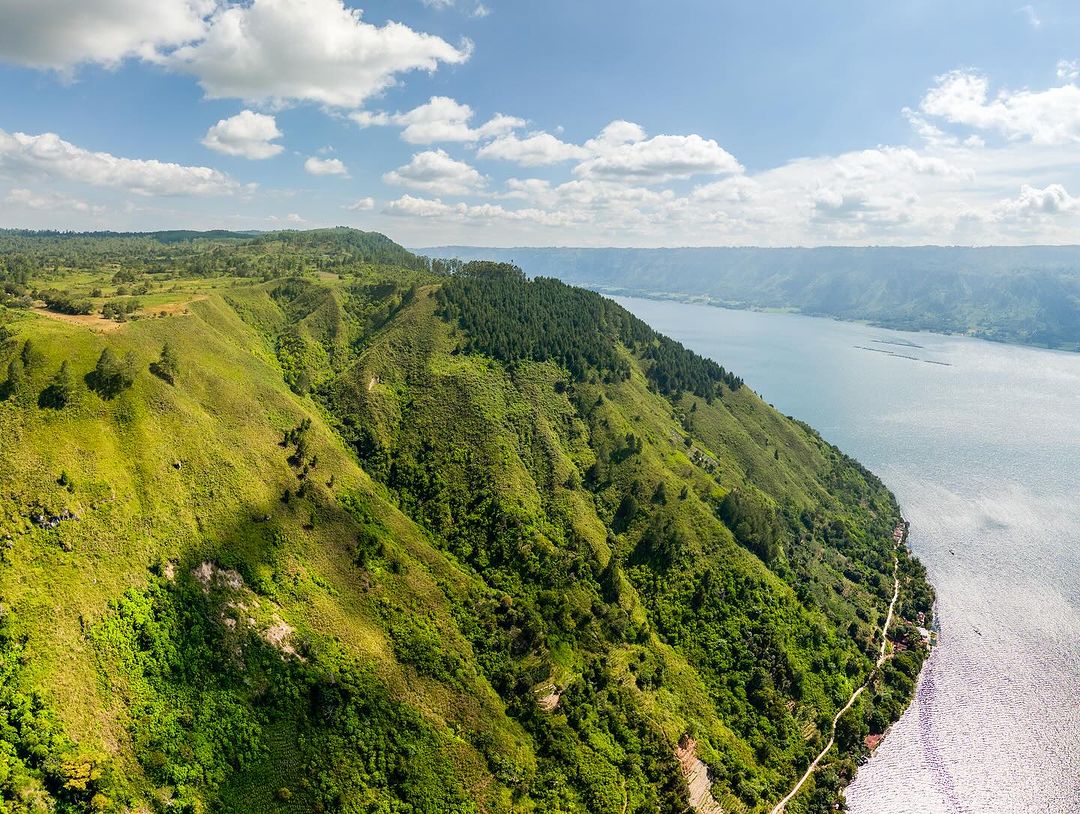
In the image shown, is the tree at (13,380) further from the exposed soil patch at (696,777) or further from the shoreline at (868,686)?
the shoreline at (868,686)

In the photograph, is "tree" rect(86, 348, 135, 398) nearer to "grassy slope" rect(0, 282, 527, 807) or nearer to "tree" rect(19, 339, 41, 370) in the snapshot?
"grassy slope" rect(0, 282, 527, 807)

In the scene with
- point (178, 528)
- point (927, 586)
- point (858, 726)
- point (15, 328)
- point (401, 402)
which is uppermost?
point (15, 328)

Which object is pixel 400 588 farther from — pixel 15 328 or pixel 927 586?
pixel 927 586

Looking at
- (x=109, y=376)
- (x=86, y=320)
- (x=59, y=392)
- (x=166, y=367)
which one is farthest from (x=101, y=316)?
(x=59, y=392)

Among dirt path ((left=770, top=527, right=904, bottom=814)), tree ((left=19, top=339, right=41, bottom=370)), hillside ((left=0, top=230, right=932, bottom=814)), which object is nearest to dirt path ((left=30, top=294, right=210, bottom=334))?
hillside ((left=0, top=230, right=932, bottom=814))

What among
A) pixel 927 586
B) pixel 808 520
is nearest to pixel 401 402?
pixel 808 520

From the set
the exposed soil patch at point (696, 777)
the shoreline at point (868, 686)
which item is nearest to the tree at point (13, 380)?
the exposed soil patch at point (696, 777)
